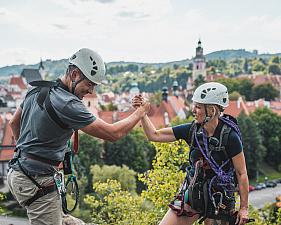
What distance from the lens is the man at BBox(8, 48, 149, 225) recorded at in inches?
159

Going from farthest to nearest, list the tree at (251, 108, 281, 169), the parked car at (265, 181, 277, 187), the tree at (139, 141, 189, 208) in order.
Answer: the tree at (251, 108, 281, 169)
the parked car at (265, 181, 277, 187)
the tree at (139, 141, 189, 208)

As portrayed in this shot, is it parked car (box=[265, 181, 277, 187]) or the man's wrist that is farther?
parked car (box=[265, 181, 277, 187])

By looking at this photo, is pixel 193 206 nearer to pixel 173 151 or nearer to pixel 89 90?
pixel 89 90

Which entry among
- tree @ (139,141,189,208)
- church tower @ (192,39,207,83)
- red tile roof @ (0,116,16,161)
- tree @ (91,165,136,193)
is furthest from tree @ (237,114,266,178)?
church tower @ (192,39,207,83)

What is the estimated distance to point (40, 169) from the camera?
423 centimetres

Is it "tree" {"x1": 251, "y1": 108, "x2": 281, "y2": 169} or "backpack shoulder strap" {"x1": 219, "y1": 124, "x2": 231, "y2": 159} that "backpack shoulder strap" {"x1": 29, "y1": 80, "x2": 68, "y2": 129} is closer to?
"backpack shoulder strap" {"x1": 219, "y1": 124, "x2": 231, "y2": 159}

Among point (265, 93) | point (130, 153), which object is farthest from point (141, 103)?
point (265, 93)

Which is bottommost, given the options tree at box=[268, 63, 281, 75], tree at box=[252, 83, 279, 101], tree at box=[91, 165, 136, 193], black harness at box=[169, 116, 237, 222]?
tree at box=[91, 165, 136, 193]

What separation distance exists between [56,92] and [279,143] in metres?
55.6

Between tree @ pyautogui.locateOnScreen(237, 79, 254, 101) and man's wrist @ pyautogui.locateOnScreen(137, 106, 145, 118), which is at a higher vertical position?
man's wrist @ pyautogui.locateOnScreen(137, 106, 145, 118)

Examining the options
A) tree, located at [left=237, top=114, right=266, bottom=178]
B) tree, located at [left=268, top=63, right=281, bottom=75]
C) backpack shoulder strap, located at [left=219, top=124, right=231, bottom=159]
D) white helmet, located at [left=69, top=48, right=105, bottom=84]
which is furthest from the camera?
tree, located at [left=268, top=63, right=281, bottom=75]

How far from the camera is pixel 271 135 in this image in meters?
57.1

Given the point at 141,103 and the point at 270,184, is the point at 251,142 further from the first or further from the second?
the point at 141,103

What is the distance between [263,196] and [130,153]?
14.7 m
